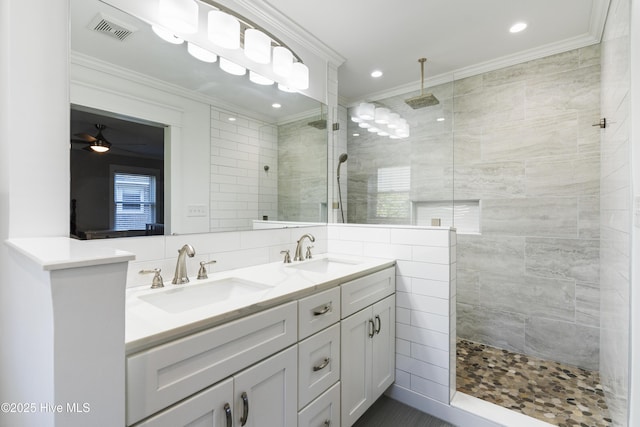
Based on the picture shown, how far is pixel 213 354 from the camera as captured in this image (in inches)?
34.9

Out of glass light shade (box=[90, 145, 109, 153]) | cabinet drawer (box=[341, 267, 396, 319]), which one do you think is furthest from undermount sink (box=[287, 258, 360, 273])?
glass light shade (box=[90, 145, 109, 153])

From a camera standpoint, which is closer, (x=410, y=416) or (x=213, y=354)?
(x=213, y=354)

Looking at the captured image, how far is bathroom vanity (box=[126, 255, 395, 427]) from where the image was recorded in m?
0.78

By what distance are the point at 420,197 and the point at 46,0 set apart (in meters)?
2.08

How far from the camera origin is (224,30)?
5.27 feet

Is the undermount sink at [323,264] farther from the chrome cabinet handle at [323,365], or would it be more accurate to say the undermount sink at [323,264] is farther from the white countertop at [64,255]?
the white countertop at [64,255]

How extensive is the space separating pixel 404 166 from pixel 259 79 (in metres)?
1.20

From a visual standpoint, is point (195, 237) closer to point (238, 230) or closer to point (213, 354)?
point (238, 230)

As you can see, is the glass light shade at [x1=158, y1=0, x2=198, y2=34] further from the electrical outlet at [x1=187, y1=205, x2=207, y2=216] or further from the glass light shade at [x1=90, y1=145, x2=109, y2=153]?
the electrical outlet at [x1=187, y1=205, x2=207, y2=216]

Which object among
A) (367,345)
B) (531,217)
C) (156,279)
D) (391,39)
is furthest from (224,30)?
(531,217)

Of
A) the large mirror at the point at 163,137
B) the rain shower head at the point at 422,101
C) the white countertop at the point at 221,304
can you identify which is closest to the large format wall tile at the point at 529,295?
the white countertop at the point at 221,304

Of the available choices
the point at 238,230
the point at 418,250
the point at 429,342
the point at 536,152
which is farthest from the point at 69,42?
the point at 536,152

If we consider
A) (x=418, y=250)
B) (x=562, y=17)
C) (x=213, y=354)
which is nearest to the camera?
(x=213, y=354)

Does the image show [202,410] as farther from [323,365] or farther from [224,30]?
[224,30]
